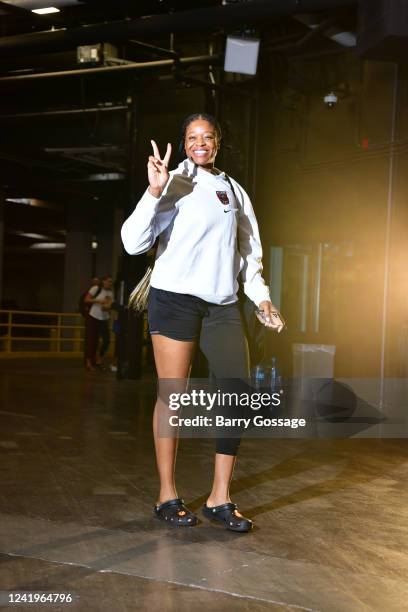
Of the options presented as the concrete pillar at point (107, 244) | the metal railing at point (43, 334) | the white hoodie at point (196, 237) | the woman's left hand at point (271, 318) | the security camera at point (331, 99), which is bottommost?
the metal railing at point (43, 334)

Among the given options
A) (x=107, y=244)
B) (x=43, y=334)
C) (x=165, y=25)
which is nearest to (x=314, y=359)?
(x=165, y=25)

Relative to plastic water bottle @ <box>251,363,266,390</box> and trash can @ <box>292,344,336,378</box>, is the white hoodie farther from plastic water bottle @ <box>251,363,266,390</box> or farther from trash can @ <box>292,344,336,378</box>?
trash can @ <box>292,344,336,378</box>

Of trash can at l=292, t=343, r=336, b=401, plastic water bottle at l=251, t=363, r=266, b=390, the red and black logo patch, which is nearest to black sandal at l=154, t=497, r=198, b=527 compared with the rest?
the red and black logo patch

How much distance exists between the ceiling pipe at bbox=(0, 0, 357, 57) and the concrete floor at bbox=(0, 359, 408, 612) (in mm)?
4187

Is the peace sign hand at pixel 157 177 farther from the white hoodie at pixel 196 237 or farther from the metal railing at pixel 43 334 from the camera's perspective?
the metal railing at pixel 43 334

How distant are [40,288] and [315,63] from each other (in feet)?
98.4

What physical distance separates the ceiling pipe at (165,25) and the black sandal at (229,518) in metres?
5.49

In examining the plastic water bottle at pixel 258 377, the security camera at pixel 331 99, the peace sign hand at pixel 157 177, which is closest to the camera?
the peace sign hand at pixel 157 177

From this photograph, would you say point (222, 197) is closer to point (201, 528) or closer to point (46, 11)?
point (201, 528)

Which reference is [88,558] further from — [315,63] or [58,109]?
[58,109]

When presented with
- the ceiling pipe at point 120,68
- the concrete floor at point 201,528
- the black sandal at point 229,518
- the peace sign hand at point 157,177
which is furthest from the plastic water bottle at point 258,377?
the ceiling pipe at point 120,68

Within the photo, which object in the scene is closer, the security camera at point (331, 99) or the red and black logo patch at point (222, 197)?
the red and black logo patch at point (222, 197)

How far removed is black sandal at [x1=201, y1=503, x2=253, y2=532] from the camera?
343 cm

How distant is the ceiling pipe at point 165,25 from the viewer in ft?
25.5
